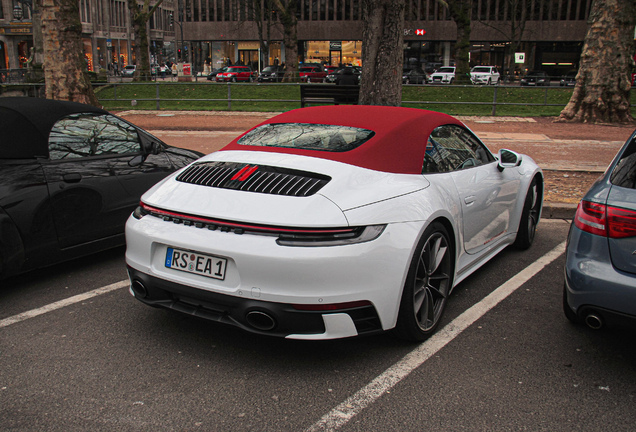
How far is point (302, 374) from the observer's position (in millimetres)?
3234

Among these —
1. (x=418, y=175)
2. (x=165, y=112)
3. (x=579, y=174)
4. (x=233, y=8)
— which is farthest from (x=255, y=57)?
(x=418, y=175)

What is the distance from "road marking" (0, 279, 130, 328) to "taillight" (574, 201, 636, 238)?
3376 millimetres

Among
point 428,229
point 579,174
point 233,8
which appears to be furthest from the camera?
point 233,8

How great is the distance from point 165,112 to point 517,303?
674 inches

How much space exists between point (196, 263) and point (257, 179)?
0.59 metres

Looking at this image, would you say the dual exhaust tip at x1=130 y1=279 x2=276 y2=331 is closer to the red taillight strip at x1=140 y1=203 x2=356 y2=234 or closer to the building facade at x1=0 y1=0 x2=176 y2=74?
the red taillight strip at x1=140 y1=203 x2=356 y2=234

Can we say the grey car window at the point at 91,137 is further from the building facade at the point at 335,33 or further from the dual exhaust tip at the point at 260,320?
the building facade at the point at 335,33

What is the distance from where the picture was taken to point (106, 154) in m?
5.15

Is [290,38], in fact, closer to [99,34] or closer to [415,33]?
[415,33]

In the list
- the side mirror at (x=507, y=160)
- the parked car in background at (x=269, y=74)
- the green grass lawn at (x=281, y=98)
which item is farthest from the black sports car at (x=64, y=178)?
the parked car in background at (x=269, y=74)

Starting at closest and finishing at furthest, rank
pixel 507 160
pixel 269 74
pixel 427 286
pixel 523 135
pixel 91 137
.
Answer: pixel 427 286, pixel 507 160, pixel 91 137, pixel 523 135, pixel 269 74

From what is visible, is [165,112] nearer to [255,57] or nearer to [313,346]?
[313,346]

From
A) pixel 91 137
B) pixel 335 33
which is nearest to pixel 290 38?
pixel 91 137

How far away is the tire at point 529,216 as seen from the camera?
212 inches
